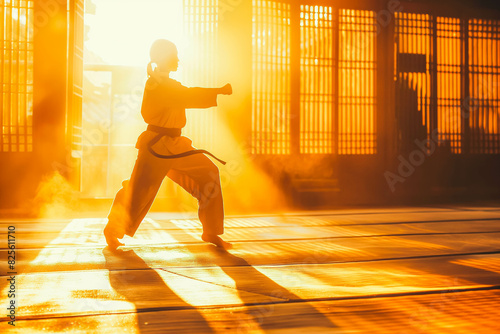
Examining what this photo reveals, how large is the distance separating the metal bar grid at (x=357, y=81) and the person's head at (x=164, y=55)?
443 centimetres

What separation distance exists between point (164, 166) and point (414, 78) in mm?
5404

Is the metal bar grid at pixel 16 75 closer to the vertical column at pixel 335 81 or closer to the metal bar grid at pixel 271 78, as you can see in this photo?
the metal bar grid at pixel 271 78

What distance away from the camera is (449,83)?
863 centimetres

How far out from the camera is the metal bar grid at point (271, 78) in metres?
7.74

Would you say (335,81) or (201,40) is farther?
(335,81)

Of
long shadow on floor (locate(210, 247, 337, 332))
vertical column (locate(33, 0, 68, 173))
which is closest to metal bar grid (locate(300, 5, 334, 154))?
vertical column (locate(33, 0, 68, 173))

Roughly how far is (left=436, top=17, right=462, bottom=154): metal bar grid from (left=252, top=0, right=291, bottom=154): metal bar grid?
2185 millimetres

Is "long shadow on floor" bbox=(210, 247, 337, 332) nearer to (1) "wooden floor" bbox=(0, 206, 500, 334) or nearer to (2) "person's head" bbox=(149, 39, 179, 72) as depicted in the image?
(1) "wooden floor" bbox=(0, 206, 500, 334)

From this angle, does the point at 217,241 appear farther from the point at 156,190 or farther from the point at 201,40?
the point at 201,40

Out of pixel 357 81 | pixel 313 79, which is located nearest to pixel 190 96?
pixel 313 79

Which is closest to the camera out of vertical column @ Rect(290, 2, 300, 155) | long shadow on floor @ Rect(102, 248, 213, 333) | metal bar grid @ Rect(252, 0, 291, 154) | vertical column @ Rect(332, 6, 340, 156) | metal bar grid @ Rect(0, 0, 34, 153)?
long shadow on floor @ Rect(102, 248, 213, 333)

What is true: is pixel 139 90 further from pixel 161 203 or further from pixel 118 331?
pixel 118 331

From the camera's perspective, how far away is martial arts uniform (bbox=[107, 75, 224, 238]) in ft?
12.6

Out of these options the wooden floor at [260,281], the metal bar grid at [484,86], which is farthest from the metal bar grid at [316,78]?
the wooden floor at [260,281]
